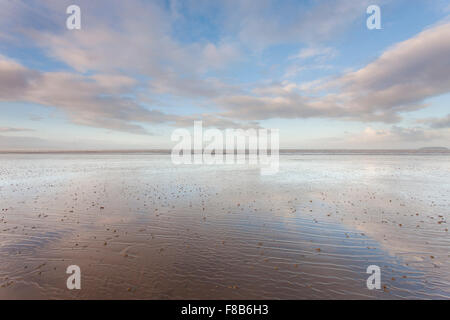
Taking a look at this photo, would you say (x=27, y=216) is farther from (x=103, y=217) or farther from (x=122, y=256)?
(x=122, y=256)

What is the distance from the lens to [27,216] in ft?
43.0

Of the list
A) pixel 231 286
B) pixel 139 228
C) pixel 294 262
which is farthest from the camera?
pixel 139 228

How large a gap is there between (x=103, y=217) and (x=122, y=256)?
5877mm

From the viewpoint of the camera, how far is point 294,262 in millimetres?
7629

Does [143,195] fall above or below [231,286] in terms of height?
above

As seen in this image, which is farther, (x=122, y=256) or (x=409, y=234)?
(x=409, y=234)
